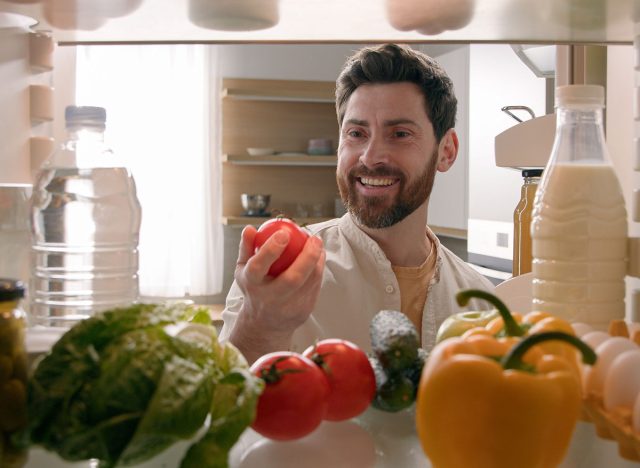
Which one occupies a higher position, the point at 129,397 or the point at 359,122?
the point at 359,122

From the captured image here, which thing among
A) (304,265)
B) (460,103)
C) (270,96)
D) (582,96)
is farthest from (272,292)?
(270,96)

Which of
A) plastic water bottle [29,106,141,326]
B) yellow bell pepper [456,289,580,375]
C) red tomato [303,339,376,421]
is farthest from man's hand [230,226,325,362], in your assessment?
yellow bell pepper [456,289,580,375]

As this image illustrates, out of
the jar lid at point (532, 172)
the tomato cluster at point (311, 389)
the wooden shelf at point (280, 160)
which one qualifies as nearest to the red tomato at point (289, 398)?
the tomato cluster at point (311, 389)

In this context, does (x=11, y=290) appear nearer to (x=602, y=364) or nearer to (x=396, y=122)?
(x=602, y=364)

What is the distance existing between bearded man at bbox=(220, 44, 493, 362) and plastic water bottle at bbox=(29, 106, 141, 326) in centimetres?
39

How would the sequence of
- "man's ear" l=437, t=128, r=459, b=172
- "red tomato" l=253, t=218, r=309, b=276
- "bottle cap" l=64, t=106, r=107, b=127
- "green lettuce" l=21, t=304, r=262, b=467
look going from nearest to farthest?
1. "green lettuce" l=21, t=304, r=262, b=467
2. "bottle cap" l=64, t=106, r=107, b=127
3. "red tomato" l=253, t=218, r=309, b=276
4. "man's ear" l=437, t=128, r=459, b=172

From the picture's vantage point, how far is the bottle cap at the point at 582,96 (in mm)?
778

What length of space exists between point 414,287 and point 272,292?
0.73 metres

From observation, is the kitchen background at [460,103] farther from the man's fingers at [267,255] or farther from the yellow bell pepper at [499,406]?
the yellow bell pepper at [499,406]

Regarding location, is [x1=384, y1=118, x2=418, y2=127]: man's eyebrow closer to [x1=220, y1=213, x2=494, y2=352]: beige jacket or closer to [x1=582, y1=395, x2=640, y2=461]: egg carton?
[x1=220, y1=213, x2=494, y2=352]: beige jacket

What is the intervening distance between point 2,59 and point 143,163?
3350 mm

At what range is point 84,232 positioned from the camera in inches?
49.1

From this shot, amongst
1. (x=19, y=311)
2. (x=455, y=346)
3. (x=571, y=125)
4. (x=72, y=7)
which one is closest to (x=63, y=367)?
(x=19, y=311)

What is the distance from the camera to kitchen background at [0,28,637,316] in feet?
3.10
